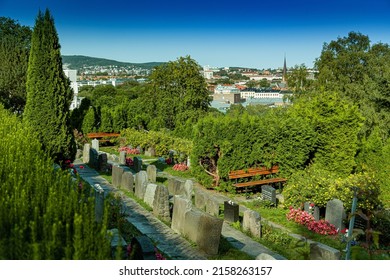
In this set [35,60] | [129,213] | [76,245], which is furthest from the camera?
[35,60]

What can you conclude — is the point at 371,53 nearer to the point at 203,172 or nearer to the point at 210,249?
the point at 203,172

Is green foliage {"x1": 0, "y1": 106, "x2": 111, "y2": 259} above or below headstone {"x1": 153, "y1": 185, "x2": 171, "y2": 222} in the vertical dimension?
above

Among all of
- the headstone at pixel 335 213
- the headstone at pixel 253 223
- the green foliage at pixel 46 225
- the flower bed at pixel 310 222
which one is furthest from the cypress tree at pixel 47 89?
the headstone at pixel 335 213

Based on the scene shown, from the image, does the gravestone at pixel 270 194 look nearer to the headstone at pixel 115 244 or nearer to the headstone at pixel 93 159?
the headstone at pixel 93 159

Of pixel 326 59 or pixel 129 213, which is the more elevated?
pixel 326 59

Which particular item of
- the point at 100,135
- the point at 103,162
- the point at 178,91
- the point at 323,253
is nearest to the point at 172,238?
the point at 323,253

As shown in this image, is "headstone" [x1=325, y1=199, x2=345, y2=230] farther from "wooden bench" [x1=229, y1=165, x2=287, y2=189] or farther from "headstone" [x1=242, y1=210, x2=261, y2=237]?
"wooden bench" [x1=229, y1=165, x2=287, y2=189]

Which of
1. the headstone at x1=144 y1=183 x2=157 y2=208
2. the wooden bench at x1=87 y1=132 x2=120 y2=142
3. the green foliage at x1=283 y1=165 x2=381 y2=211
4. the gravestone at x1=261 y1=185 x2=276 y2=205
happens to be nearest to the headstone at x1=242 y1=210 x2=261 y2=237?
the headstone at x1=144 y1=183 x2=157 y2=208

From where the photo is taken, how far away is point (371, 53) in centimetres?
2780

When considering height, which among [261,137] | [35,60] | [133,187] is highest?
[35,60]

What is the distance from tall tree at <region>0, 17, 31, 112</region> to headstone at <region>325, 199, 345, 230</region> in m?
20.8

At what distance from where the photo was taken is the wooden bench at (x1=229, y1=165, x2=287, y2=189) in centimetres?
1325
